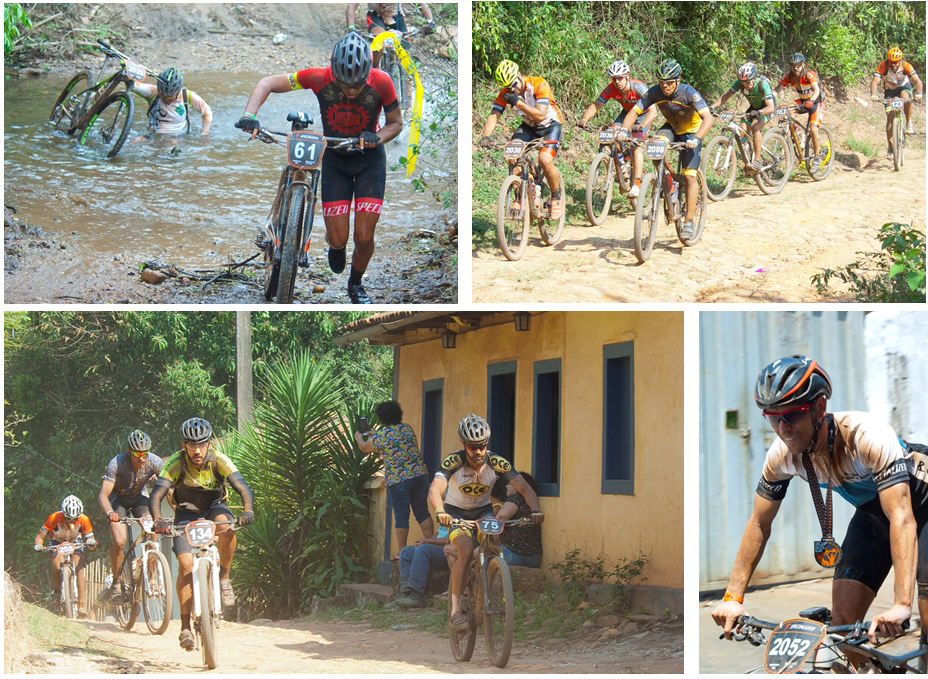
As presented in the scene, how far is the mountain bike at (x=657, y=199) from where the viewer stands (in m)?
8.24

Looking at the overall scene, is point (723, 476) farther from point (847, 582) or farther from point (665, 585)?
point (847, 582)

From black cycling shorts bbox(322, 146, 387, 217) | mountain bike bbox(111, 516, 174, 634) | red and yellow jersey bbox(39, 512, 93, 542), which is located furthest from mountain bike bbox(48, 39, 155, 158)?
red and yellow jersey bbox(39, 512, 93, 542)

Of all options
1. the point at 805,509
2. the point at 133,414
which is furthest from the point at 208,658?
the point at 133,414

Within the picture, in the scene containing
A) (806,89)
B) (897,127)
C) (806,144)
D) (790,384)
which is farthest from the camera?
(897,127)

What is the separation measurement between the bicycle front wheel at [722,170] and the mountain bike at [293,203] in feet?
19.3

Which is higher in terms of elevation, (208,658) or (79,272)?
(79,272)

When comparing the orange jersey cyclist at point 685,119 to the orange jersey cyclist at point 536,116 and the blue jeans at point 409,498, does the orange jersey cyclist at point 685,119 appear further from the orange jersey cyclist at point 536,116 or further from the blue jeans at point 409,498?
the blue jeans at point 409,498

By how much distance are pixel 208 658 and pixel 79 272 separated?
3.75m

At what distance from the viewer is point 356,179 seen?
22.8ft

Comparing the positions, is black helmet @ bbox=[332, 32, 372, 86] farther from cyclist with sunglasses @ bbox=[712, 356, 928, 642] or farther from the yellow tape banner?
cyclist with sunglasses @ bbox=[712, 356, 928, 642]

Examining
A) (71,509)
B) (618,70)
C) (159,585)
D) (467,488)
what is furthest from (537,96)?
(71,509)

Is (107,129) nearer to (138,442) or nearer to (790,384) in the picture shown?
(138,442)

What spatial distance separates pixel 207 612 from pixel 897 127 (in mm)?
12840

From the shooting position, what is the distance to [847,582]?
364 centimetres
